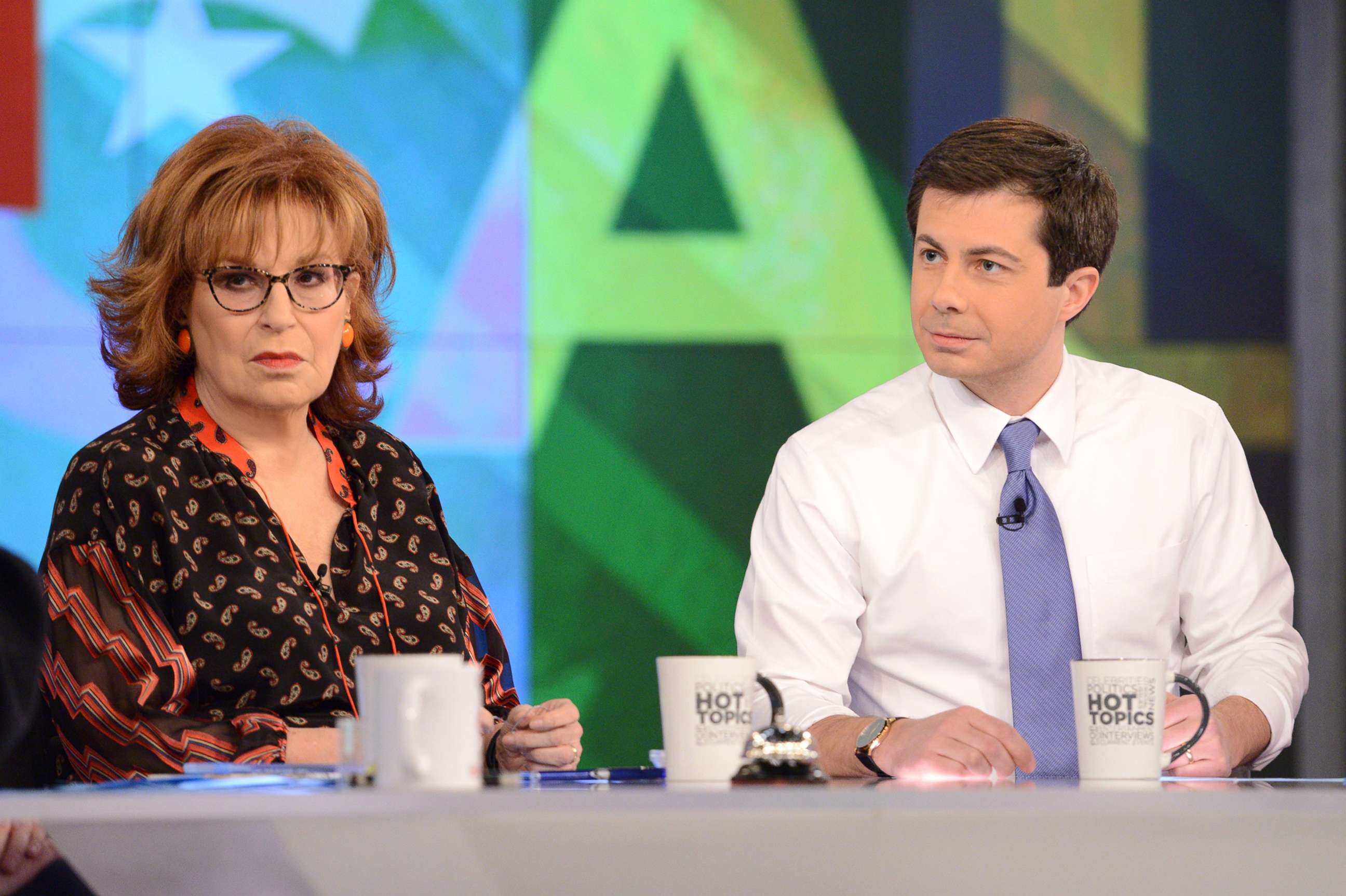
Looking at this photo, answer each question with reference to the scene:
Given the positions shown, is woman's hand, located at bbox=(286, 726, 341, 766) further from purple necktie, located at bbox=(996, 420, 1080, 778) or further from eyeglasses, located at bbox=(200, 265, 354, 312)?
purple necktie, located at bbox=(996, 420, 1080, 778)

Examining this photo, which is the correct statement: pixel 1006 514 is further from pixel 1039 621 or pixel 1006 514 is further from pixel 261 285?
pixel 261 285

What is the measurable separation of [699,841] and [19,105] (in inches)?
118

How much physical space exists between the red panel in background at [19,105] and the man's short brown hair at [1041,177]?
2186 mm

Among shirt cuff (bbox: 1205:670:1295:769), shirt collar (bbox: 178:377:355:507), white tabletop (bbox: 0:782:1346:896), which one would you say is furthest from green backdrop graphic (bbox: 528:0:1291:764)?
white tabletop (bbox: 0:782:1346:896)

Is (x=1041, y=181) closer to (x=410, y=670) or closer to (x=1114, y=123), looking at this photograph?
(x=410, y=670)

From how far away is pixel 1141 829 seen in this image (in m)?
1.00

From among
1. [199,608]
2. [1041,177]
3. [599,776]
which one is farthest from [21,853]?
[1041,177]

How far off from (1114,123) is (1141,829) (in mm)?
3057

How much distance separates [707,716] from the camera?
1290 millimetres

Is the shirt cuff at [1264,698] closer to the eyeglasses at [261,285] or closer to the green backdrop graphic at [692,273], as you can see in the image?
the eyeglasses at [261,285]

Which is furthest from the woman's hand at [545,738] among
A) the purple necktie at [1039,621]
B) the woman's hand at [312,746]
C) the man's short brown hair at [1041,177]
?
the man's short brown hair at [1041,177]

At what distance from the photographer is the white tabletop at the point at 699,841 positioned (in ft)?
3.19

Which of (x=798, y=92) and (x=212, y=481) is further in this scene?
(x=798, y=92)

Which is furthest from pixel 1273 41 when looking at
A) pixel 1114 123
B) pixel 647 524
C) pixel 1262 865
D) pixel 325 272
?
pixel 1262 865
